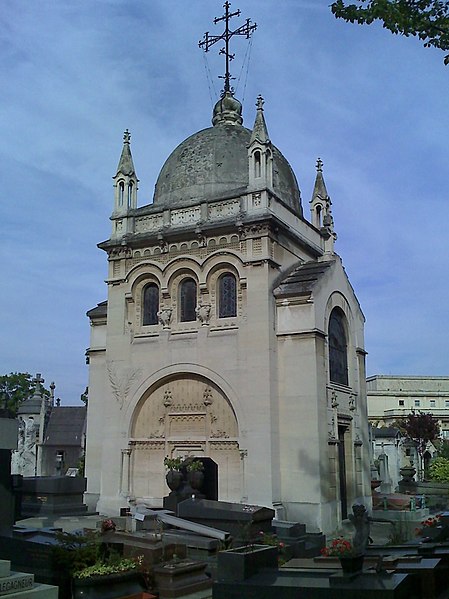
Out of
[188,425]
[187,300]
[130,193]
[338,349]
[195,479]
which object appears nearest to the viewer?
[195,479]

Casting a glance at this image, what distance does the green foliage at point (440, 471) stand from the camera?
113 feet

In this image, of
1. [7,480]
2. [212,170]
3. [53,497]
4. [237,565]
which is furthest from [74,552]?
[212,170]

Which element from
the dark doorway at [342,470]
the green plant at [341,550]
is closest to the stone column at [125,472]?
the dark doorway at [342,470]

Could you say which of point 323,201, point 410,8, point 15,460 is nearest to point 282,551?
point 410,8

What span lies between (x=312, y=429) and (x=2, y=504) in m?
10.7

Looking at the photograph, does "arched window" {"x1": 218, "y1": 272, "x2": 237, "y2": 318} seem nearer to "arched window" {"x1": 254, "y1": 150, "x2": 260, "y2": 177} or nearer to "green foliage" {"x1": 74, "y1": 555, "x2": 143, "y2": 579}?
"arched window" {"x1": 254, "y1": 150, "x2": 260, "y2": 177}

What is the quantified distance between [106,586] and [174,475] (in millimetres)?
8425

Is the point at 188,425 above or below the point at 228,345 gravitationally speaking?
below

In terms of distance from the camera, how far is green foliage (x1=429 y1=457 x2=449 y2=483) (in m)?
34.6

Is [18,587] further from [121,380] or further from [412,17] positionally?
[121,380]

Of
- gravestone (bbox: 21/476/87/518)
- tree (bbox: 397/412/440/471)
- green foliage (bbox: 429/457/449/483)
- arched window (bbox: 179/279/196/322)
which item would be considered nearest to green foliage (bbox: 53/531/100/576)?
gravestone (bbox: 21/476/87/518)

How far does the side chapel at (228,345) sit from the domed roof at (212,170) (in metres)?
0.06

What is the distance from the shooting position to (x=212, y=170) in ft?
77.7

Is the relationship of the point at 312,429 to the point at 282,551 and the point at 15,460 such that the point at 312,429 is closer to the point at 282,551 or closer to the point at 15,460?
the point at 282,551
